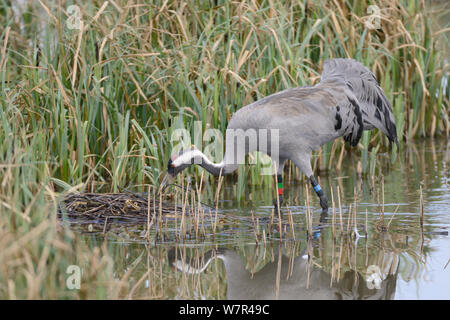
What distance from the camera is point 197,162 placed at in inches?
257

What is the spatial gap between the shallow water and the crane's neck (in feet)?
1.15

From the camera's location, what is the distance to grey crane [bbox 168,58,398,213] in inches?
249

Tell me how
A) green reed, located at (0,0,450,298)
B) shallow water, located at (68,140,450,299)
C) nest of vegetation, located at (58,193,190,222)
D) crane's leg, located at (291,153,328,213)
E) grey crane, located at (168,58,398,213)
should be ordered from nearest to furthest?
shallow water, located at (68,140,450,299)
nest of vegetation, located at (58,193,190,222)
grey crane, located at (168,58,398,213)
crane's leg, located at (291,153,328,213)
green reed, located at (0,0,450,298)

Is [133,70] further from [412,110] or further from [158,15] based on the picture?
[412,110]

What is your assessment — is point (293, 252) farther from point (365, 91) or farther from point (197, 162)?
Answer: point (365, 91)

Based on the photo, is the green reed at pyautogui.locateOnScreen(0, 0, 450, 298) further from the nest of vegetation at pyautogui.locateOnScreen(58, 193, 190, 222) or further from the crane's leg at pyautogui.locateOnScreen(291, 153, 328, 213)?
the crane's leg at pyautogui.locateOnScreen(291, 153, 328, 213)

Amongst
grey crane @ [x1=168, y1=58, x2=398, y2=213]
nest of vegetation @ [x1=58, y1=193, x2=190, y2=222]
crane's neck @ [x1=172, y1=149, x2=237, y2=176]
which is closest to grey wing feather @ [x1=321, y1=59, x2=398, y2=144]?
grey crane @ [x1=168, y1=58, x2=398, y2=213]

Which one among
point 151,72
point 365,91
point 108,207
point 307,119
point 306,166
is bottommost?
point 108,207

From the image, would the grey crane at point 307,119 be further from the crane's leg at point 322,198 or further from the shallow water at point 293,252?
the shallow water at point 293,252

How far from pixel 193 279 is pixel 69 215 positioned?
1846mm

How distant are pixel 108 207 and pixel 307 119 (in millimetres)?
1711

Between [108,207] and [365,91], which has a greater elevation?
[365,91]

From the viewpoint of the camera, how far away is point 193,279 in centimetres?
469

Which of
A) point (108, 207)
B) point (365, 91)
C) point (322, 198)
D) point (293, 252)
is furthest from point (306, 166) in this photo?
point (108, 207)
